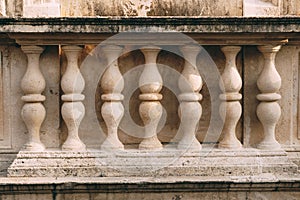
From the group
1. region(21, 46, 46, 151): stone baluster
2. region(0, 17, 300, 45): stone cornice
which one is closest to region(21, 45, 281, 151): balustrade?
region(21, 46, 46, 151): stone baluster

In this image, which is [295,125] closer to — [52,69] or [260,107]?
[260,107]

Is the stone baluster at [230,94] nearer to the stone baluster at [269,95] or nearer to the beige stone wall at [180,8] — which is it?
the stone baluster at [269,95]

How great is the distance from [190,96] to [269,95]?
642 millimetres

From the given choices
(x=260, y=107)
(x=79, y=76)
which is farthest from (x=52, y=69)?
(x=260, y=107)

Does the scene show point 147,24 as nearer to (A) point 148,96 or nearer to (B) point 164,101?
(A) point 148,96

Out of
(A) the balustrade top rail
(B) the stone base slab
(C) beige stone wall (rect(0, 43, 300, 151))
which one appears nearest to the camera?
(A) the balustrade top rail

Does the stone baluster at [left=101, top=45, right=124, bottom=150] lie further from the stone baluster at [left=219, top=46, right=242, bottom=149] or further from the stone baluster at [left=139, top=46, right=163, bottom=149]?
the stone baluster at [left=219, top=46, right=242, bottom=149]

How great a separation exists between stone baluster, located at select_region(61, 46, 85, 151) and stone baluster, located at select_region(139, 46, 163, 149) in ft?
1.59

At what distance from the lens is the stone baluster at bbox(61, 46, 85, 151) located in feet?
11.7

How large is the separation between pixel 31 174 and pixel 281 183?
1.94 meters

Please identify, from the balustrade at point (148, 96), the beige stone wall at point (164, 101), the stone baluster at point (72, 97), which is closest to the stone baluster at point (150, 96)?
the balustrade at point (148, 96)

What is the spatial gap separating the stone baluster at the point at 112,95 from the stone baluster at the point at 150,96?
0.57ft

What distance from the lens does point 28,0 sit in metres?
3.59

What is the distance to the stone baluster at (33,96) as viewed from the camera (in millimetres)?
3562
